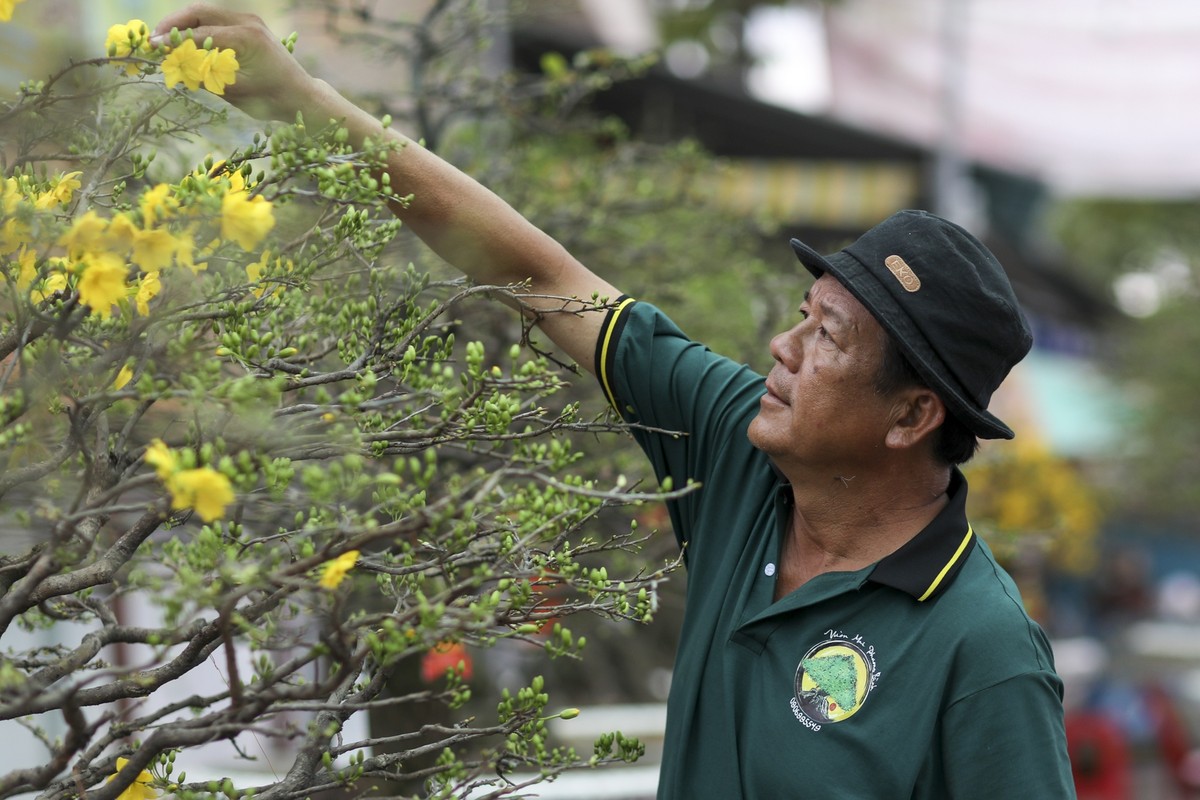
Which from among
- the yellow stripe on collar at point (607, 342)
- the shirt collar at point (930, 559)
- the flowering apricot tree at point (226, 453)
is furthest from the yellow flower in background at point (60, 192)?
the shirt collar at point (930, 559)

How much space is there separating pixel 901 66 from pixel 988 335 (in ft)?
45.5

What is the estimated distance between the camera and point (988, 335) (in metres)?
2.09

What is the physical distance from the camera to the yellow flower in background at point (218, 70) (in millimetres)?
1742

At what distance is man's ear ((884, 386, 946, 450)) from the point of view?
2.13 metres

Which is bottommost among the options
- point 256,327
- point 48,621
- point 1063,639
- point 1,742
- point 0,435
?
point 1063,639

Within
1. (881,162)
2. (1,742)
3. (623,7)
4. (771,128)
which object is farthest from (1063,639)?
(1,742)

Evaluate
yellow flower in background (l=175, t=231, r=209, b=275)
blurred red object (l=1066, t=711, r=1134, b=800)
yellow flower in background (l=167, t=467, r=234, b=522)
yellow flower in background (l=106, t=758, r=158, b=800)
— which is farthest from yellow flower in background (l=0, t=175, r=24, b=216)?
blurred red object (l=1066, t=711, r=1134, b=800)

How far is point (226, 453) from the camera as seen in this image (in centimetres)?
155

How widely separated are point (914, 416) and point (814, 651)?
434 mm

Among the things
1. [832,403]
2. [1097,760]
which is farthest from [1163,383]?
[832,403]

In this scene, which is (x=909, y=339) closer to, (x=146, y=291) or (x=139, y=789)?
(x=146, y=291)

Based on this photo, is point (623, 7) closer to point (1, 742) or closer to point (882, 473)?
point (1, 742)

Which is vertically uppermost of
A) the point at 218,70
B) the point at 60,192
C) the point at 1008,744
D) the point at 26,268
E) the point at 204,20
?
the point at 204,20

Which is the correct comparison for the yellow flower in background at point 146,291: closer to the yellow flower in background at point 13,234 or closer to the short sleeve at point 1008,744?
the yellow flower in background at point 13,234
